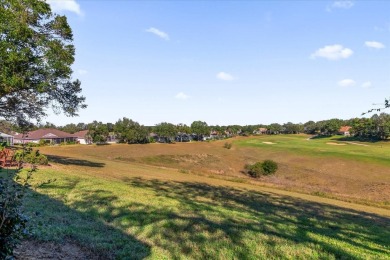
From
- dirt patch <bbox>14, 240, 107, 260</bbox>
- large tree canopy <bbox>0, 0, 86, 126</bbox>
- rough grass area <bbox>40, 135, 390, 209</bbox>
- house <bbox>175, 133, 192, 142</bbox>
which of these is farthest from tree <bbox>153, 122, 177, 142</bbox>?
dirt patch <bbox>14, 240, 107, 260</bbox>

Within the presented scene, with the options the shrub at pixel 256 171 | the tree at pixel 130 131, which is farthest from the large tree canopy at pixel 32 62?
the tree at pixel 130 131

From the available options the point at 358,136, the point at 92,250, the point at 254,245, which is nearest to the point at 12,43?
the point at 92,250

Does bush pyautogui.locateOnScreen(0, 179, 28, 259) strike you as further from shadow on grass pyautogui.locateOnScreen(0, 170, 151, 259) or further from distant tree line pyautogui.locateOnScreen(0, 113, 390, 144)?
distant tree line pyautogui.locateOnScreen(0, 113, 390, 144)

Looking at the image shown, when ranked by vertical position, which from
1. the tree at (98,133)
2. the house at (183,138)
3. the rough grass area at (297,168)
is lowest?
the rough grass area at (297,168)

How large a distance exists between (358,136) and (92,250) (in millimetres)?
137209

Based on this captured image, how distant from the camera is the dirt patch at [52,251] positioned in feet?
20.3

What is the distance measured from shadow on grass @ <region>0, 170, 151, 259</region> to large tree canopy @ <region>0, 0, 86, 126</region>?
15877mm

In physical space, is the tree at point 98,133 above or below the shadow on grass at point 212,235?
above

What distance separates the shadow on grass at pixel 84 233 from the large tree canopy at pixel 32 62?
1588 cm

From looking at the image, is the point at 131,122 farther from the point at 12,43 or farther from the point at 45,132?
the point at 12,43

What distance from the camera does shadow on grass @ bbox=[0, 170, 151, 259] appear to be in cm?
712

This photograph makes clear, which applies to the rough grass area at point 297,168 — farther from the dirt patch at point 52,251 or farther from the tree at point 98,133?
the tree at point 98,133

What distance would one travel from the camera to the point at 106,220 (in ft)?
31.6

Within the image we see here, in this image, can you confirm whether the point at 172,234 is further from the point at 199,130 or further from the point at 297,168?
the point at 199,130
